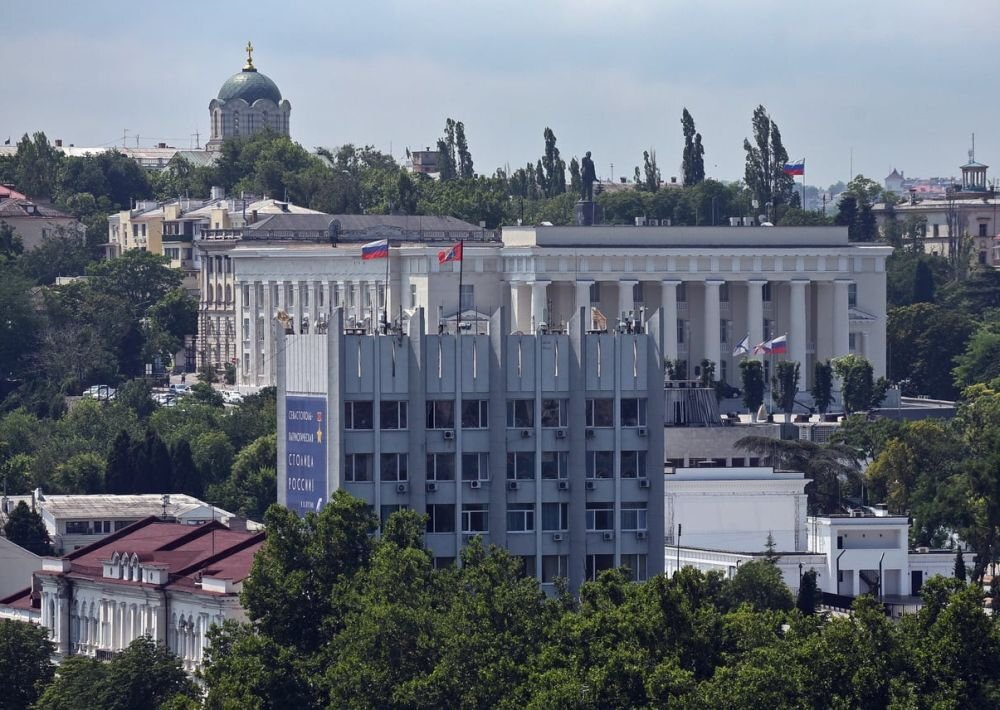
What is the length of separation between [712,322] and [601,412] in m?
100

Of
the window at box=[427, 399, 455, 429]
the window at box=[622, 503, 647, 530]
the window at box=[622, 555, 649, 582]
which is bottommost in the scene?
the window at box=[622, 555, 649, 582]

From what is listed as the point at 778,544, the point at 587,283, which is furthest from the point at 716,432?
the point at 587,283

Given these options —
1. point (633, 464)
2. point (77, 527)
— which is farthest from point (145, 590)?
point (77, 527)

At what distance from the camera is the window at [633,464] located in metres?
90.2

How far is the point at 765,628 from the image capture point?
79.2 m

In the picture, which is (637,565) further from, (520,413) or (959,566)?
(959,566)

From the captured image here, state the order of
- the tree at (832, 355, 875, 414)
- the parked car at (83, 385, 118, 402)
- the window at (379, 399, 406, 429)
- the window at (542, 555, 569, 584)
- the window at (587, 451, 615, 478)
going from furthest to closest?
the parked car at (83, 385, 118, 402)
the tree at (832, 355, 875, 414)
the window at (587, 451, 615, 478)
the window at (542, 555, 569, 584)
the window at (379, 399, 406, 429)

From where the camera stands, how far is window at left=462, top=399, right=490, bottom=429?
89.1m

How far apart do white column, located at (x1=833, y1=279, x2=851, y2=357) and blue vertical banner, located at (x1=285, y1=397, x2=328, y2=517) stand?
99.1m

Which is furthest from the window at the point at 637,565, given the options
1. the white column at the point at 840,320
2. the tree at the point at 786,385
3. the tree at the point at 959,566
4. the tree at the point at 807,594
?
the white column at the point at 840,320

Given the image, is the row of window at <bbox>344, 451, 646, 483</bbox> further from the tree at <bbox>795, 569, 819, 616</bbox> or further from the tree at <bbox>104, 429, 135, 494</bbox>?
the tree at <bbox>104, 429, 135, 494</bbox>

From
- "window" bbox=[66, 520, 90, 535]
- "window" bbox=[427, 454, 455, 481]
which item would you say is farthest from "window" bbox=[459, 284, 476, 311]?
"window" bbox=[427, 454, 455, 481]

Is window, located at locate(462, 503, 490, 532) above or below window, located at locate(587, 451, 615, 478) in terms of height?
below

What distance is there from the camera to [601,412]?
89938 millimetres
